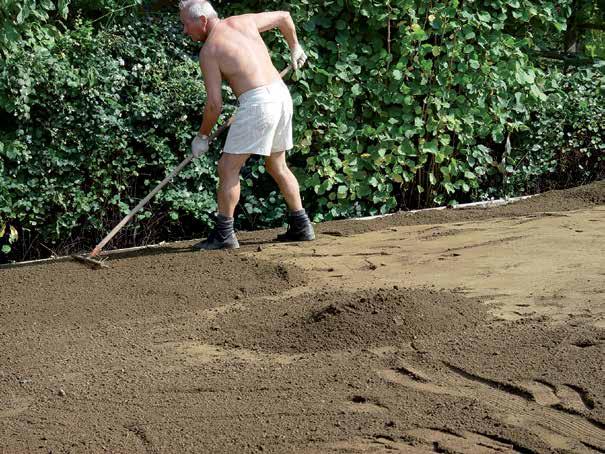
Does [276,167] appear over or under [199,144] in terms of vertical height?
under

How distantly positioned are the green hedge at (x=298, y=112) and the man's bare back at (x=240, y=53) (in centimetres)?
96

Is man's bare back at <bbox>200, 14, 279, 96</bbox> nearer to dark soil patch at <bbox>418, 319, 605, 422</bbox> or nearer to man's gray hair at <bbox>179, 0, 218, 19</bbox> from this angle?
man's gray hair at <bbox>179, 0, 218, 19</bbox>

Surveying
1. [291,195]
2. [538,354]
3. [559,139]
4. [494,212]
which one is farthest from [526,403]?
[559,139]

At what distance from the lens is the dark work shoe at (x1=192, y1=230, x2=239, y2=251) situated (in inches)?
314

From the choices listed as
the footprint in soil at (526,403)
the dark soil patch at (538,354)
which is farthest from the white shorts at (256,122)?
the footprint in soil at (526,403)

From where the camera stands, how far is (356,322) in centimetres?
566

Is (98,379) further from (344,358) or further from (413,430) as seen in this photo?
(413,430)

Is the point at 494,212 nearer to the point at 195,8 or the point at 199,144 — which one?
the point at 199,144

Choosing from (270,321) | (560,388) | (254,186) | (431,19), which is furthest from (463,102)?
(560,388)

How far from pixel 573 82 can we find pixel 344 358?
19.4 ft

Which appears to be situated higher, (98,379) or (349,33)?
(349,33)

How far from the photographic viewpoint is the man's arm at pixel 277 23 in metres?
7.90

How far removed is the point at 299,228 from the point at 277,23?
1640 millimetres

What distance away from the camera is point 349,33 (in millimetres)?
9109
